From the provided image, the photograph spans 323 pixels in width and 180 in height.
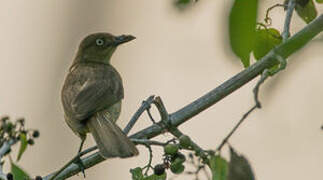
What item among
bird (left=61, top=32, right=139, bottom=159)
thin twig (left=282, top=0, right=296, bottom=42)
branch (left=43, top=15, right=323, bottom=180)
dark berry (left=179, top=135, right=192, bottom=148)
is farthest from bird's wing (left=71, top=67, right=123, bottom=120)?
thin twig (left=282, top=0, right=296, bottom=42)

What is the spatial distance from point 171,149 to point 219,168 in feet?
2.89

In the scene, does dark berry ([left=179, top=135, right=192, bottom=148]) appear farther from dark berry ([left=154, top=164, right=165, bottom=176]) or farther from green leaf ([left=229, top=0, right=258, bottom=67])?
green leaf ([left=229, top=0, right=258, bottom=67])

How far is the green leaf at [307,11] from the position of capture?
3.15 m

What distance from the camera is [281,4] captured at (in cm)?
357

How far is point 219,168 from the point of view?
8.39ft

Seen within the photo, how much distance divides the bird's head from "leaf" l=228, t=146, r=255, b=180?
4.50 metres

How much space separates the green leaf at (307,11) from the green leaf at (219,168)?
770mm

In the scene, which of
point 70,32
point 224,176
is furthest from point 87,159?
point 70,32

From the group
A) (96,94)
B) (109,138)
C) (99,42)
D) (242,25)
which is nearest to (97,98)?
(96,94)

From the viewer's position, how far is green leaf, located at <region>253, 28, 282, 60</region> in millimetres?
3074

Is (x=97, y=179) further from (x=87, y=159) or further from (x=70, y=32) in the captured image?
(x=87, y=159)

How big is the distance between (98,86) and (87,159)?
1.53 m

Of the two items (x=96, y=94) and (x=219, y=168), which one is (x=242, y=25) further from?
(x=96, y=94)

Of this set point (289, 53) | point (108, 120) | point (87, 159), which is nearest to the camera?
point (289, 53)
